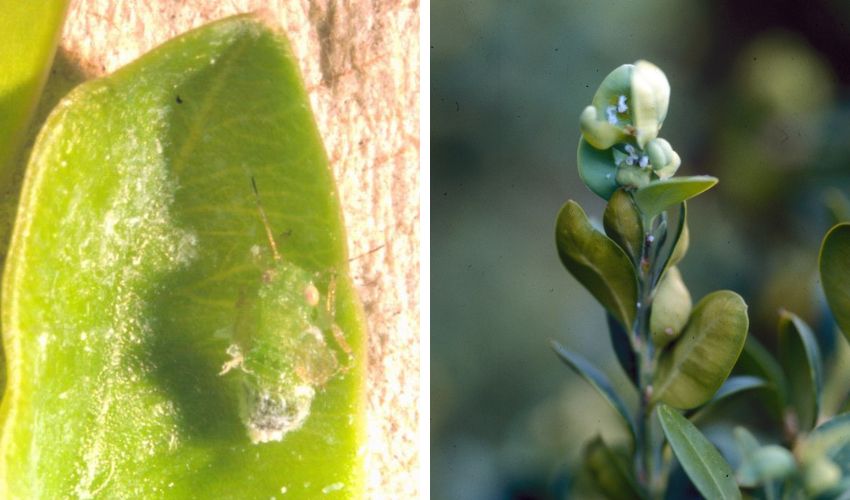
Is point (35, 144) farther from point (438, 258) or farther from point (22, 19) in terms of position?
point (438, 258)

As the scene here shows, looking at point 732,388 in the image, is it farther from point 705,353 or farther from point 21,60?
point 21,60

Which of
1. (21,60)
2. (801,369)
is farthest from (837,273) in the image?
(21,60)

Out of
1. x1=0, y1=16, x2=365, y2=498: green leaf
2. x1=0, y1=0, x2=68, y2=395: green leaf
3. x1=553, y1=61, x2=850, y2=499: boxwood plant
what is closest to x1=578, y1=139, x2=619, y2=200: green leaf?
x1=553, y1=61, x2=850, y2=499: boxwood plant

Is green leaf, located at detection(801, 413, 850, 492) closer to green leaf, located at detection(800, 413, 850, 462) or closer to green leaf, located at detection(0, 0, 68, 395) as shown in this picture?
green leaf, located at detection(800, 413, 850, 462)

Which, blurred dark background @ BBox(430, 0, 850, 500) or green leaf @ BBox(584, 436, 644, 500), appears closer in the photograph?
green leaf @ BBox(584, 436, 644, 500)

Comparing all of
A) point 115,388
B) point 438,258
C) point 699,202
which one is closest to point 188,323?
point 115,388

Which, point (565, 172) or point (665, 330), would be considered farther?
point (565, 172)

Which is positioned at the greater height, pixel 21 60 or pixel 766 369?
pixel 21 60
